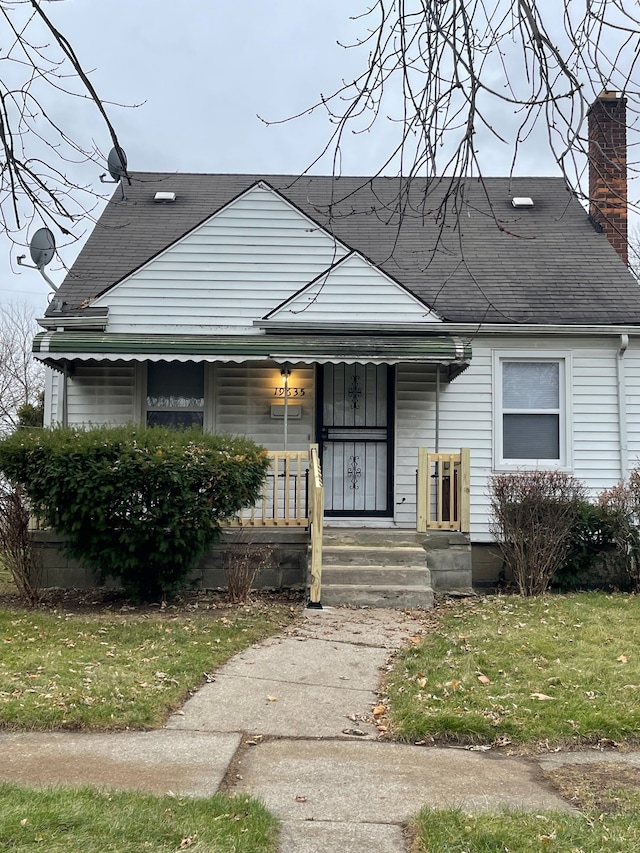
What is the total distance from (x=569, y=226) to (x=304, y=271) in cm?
546

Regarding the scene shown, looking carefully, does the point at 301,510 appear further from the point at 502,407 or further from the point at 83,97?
the point at 83,97

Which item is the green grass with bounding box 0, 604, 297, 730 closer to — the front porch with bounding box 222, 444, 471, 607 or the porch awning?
the front porch with bounding box 222, 444, 471, 607

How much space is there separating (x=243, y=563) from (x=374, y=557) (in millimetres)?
1548

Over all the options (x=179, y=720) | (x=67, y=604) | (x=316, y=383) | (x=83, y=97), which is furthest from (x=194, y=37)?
(x=316, y=383)

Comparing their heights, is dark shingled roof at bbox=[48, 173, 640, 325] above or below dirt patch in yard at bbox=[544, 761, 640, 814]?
above

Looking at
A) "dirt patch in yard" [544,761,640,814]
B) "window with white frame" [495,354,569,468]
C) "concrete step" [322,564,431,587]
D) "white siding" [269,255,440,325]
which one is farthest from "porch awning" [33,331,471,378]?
"dirt patch in yard" [544,761,640,814]

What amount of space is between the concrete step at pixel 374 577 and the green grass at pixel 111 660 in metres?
0.67

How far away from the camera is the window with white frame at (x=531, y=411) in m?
11.2

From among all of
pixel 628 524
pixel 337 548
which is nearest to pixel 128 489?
pixel 337 548

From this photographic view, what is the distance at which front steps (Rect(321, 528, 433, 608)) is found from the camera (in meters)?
8.37

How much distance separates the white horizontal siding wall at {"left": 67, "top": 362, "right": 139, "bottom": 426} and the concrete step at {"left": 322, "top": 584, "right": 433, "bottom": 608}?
4374mm

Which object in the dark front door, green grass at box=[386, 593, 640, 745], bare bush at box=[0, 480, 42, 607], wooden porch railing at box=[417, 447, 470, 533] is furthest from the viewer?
the dark front door

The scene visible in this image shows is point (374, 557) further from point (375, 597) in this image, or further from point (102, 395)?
point (102, 395)

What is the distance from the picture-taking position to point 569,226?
13.5 metres
